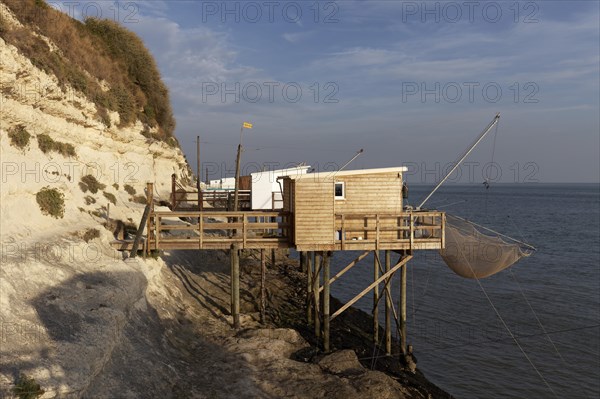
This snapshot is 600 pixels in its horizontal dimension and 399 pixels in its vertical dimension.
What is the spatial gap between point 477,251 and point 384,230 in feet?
14.9

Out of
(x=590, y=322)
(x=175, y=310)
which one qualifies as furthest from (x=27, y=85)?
(x=590, y=322)

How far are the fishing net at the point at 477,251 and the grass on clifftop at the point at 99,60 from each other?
2103cm

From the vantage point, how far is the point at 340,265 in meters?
41.8

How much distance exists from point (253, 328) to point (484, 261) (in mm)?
10234

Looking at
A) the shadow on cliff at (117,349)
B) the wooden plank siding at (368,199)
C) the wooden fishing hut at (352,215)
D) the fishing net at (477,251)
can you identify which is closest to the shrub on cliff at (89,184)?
the shadow on cliff at (117,349)

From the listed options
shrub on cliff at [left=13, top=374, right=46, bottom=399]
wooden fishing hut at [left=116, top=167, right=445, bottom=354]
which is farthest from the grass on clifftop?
shrub on cliff at [left=13, top=374, right=46, bottom=399]

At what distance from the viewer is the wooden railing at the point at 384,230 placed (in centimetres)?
1780

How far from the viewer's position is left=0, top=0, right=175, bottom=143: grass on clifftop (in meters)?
24.1

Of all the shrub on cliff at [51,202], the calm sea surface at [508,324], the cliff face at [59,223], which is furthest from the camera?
the calm sea surface at [508,324]

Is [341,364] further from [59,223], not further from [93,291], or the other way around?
[59,223]

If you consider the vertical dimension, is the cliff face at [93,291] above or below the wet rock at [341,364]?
above

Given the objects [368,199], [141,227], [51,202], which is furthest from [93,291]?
[368,199]

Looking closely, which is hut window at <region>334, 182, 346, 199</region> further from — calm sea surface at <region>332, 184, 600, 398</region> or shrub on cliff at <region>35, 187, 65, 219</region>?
shrub on cliff at <region>35, 187, 65, 219</region>

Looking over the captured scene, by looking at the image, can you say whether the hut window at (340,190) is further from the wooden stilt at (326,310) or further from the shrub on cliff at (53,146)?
the shrub on cliff at (53,146)
